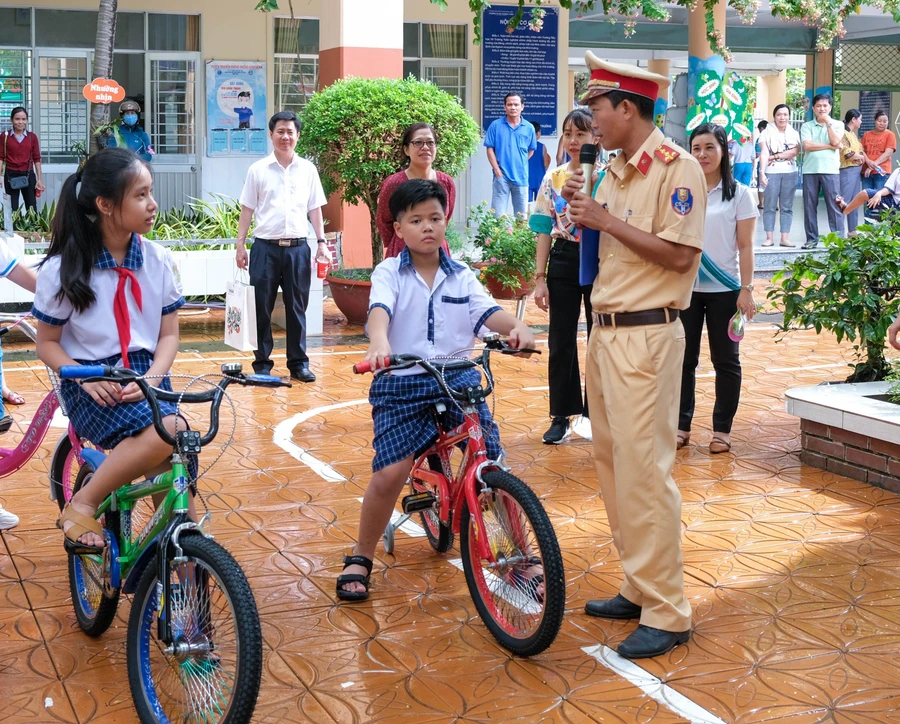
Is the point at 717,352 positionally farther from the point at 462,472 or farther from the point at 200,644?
the point at 200,644

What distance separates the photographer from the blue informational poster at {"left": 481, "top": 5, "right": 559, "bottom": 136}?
1719 centimetres

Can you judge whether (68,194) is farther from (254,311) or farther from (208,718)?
(254,311)

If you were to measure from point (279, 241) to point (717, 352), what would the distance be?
327 centimetres

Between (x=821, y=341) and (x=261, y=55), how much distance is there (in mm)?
9585

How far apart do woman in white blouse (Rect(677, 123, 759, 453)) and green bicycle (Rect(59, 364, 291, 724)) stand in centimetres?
341

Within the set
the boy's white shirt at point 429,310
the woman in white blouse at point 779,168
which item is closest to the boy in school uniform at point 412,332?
the boy's white shirt at point 429,310

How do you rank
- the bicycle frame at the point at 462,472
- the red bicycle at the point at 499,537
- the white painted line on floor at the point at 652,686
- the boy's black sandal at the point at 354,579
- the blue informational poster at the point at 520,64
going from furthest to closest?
the blue informational poster at the point at 520,64 < the boy's black sandal at the point at 354,579 < the bicycle frame at the point at 462,472 < the red bicycle at the point at 499,537 < the white painted line on floor at the point at 652,686

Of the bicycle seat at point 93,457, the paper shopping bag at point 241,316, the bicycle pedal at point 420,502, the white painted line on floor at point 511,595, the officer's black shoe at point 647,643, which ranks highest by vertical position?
the paper shopping bag at point 241,316

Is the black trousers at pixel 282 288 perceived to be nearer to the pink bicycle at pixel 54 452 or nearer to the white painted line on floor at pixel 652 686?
the pink bicycle at pixel 54 452

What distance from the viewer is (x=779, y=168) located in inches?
619

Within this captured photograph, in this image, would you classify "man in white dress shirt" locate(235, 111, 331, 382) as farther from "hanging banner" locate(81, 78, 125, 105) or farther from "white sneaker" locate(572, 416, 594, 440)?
"hanging banner" locate(81, 78, 125, 105)

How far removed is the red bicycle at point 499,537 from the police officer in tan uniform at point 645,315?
1.13ft

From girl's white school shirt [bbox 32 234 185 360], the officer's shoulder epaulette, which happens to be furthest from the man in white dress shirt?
the officer's shoulder epaulette

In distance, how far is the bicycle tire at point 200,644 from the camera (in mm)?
2984
